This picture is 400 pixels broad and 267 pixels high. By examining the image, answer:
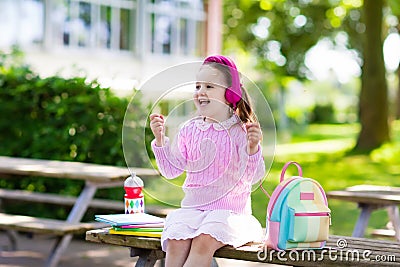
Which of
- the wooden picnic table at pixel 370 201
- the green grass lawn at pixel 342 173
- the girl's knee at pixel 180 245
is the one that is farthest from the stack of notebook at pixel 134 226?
the green grass lawn at pixel 342 173

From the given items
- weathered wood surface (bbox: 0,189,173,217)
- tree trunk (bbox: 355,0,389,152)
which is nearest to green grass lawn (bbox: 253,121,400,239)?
tree trunk (bbox: 355,0,389,152)

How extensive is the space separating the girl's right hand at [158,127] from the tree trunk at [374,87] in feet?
48.6

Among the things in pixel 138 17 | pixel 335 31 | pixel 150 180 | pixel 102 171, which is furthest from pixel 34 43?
pixel 335 31

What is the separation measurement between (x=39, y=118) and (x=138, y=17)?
10648 millimetres

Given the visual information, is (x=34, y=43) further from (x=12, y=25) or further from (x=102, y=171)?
(x=102, y=171)

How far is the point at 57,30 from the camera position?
17.9 meters

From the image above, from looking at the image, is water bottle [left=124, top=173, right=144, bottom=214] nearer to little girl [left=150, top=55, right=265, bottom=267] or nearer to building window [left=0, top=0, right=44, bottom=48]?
little girl [left=150, top=55, right=265, bottom=267]

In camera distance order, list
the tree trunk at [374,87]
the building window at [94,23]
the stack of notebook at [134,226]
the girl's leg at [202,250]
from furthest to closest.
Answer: the tree trunk at [374,87], the building window at [94,23], the stack of notebook at [134,226], the girl's leg at [202,250]

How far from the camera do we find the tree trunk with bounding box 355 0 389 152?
19.0 meters

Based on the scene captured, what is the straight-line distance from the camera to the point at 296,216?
422 cm

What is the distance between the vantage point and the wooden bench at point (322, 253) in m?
4.22

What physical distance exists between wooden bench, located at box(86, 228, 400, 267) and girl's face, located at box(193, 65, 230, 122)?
0.70m

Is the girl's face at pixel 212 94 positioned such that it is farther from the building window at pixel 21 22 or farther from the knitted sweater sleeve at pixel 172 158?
the building window at pixel 21 22

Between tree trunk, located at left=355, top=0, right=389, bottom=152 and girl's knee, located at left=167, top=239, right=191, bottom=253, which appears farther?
tree trunk, located at left=355, top=0, right=389, bottom=152
